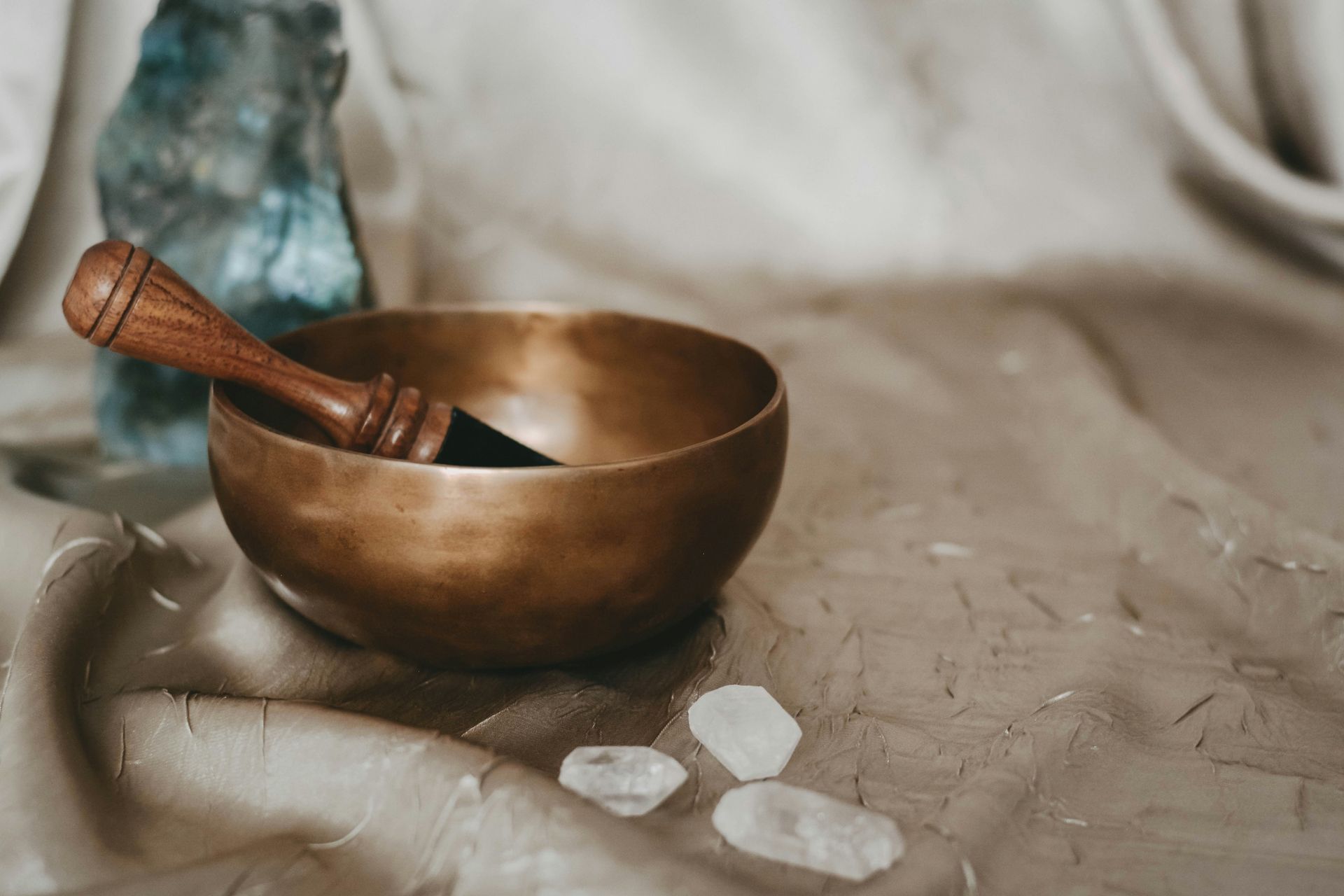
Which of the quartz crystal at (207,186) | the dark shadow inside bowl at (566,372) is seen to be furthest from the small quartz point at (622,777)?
the quartz crystal at (207,186)

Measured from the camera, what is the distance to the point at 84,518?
92cm

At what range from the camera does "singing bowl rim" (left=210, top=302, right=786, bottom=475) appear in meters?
0.69

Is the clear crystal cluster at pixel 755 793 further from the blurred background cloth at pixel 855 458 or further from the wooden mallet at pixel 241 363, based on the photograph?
the wooden mallet at pixel 241 363

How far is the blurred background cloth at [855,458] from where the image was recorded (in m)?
0.69

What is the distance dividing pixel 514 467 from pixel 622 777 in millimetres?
218

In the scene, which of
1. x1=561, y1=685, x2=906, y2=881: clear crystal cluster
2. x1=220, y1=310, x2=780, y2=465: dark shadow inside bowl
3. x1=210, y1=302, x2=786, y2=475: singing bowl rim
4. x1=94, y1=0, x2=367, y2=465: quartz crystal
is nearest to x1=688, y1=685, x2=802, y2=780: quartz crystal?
x1=561, y1=685, x2=906, y2=881: clear crystal cluster

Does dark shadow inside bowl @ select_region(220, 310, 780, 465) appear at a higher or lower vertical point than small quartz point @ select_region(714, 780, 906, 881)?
higher

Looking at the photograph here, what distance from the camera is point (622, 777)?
2.35 feet

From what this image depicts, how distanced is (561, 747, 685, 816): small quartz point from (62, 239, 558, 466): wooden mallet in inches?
10.0

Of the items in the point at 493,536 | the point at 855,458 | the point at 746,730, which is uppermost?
the point at 493,536

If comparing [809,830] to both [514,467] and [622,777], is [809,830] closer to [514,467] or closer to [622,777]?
[622,777]

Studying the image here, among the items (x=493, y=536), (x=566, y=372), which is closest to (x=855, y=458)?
(x=566, y=372)

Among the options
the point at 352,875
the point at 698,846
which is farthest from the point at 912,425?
the point at 352,875

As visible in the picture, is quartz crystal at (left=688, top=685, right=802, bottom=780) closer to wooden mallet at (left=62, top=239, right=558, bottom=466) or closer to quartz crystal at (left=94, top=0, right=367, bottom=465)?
wooden mallet at (left=62, top=239, right=558, bottom=466)
